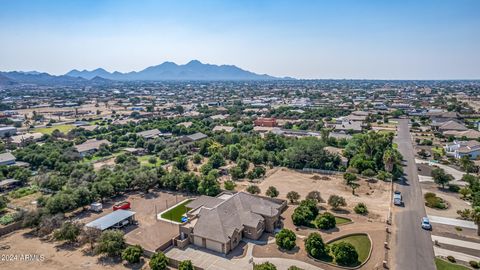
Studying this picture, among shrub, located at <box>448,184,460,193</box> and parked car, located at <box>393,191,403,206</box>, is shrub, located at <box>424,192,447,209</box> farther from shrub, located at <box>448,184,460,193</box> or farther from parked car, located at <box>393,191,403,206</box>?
shrub, located at <box>448,184,460,193</box>

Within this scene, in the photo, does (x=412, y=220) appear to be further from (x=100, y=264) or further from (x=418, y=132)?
(x=418, y=132)

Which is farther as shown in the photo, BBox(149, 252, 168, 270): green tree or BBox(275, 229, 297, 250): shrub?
BBox(275, 229, 297, 250): shrub

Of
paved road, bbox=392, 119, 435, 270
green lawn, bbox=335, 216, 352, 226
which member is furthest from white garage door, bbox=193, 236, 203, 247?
paved road, bbox=392, 119, 435, 270

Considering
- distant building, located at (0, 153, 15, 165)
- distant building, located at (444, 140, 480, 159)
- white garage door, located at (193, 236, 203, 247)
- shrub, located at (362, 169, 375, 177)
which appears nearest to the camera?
white garage door, located at (193, 236, 203, 247)

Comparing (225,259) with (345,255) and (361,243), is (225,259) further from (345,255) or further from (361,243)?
(361,243)

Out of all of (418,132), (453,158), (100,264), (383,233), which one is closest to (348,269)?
(383,233)

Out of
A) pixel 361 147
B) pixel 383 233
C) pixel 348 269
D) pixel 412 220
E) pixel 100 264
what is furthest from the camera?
pixel 361 147

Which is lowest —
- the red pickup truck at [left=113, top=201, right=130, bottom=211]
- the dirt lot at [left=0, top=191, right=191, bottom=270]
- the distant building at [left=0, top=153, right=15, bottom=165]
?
the dirt lot at [left=0, top=191, right=191, bottom=270]

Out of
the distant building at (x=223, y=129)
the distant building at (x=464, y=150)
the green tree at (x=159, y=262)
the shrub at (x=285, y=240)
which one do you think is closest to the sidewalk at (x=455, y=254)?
the shrub at (x=285, y=240)
